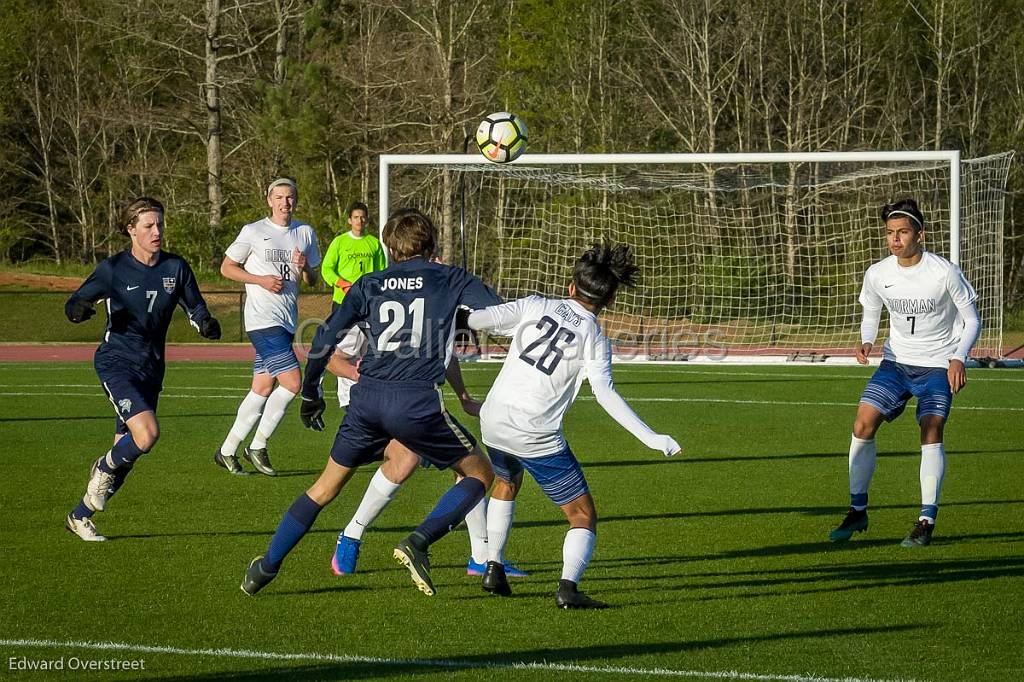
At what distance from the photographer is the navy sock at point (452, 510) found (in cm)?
621

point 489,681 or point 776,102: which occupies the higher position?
point 776,102

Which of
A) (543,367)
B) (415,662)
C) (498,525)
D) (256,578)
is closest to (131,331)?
(256,578)

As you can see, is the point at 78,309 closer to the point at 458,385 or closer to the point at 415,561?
the point at 458,385

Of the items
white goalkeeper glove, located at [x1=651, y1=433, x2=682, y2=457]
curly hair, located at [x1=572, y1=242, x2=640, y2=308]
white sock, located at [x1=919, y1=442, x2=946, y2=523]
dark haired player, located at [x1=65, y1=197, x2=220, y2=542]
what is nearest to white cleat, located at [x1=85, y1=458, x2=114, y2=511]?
dark haired player, located at [x1=65, y1=197, x2=220, y2=542]

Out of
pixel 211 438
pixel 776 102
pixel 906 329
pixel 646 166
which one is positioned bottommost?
pixel 211 438

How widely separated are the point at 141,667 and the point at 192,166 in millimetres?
37835

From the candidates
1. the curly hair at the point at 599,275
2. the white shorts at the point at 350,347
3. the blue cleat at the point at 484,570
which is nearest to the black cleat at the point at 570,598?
the blue cleat at the point at 484,570

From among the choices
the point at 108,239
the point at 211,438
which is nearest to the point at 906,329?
the point at 211,438

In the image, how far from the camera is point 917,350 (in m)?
8.12

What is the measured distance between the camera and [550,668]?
5.15 meters

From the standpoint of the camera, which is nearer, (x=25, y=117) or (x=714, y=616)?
(x=714, y=616)

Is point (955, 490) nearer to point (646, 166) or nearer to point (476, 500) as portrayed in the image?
point (476, 500)

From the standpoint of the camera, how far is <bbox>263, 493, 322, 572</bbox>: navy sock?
6.09 metres

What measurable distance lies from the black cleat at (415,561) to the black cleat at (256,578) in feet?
1.90
